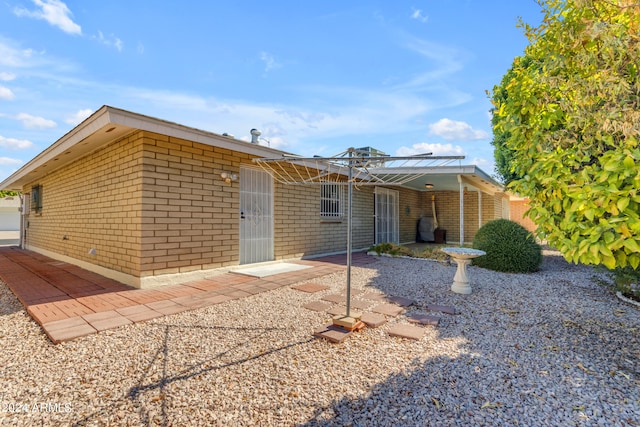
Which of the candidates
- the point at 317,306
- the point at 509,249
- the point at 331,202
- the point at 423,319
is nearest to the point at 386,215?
the point at 331,202

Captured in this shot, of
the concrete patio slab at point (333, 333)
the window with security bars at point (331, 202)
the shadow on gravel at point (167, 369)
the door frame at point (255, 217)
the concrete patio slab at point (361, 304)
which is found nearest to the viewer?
the shadow on gravel at point (167, 369)

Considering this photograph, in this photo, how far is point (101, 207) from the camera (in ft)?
19.8

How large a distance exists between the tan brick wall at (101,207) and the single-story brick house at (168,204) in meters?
0.02

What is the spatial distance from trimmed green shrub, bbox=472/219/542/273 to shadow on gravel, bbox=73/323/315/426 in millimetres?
5404

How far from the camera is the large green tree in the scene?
1.52 metres

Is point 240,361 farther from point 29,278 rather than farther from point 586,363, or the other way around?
point 29,278

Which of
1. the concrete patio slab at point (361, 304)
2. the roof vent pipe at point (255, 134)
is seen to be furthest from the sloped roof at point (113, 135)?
the concrete patio slab at point (361, 304)

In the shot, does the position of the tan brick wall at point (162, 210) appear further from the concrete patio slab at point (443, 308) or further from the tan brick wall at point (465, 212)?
the tan brick wall at point (465, 212)

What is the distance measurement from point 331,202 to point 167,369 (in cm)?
694

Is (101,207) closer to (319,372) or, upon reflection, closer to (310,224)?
(310,224)

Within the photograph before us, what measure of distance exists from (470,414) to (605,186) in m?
1.49

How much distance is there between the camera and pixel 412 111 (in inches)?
360

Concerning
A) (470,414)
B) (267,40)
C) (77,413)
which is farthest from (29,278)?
(470,414)

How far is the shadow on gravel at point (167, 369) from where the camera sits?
5.97ft
